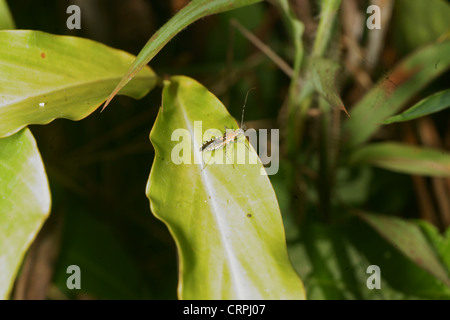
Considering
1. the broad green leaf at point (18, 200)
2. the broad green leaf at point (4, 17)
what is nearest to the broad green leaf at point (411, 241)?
the broad green leaf at point (18, 200)

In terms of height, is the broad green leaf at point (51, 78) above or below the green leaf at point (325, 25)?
below

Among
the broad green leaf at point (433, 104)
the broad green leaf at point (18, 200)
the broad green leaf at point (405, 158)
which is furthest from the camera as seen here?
the broad green leaf at point (405, 158)

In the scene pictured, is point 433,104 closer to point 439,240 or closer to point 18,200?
point 439,240

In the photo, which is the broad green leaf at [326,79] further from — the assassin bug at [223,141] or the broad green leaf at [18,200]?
the broad green leaf at [18,200]

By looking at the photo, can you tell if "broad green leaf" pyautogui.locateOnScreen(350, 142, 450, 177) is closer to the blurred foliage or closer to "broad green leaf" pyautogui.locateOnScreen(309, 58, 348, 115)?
the blurred foliage

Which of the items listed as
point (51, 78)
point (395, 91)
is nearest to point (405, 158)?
point (395, 91)
